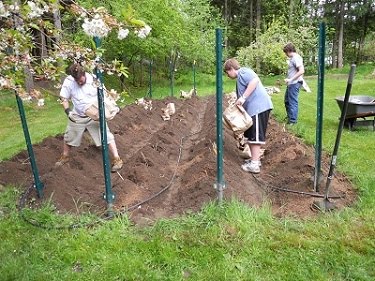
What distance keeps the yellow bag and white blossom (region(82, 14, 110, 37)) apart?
11.0 ft

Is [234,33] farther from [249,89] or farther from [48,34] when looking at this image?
[48,34]

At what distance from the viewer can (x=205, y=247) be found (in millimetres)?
3525

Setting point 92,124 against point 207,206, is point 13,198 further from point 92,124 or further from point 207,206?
point 207,206

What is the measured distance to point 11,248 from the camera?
3.73m

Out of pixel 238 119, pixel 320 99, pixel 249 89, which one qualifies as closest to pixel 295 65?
pixel 249 89

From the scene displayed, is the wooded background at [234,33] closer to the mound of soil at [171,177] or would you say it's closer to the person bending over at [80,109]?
the person bending over at [80,109]

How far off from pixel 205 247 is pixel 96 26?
7.29 feet

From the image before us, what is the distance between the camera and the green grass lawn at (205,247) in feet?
10.6

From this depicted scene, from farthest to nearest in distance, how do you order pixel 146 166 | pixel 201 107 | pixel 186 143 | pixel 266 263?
pixel 201 107 < pixel 186 143 < pixel 146 166 < pixel 266 263

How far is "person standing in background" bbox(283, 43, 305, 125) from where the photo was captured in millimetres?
7871

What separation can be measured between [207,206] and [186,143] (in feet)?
13.1

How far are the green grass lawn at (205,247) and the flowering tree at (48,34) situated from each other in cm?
170

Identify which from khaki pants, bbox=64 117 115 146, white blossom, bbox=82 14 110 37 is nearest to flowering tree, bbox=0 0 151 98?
white blossom, bbox=82 14 110 37

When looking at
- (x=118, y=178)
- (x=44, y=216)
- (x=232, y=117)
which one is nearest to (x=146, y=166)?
(x=118, y=178)
